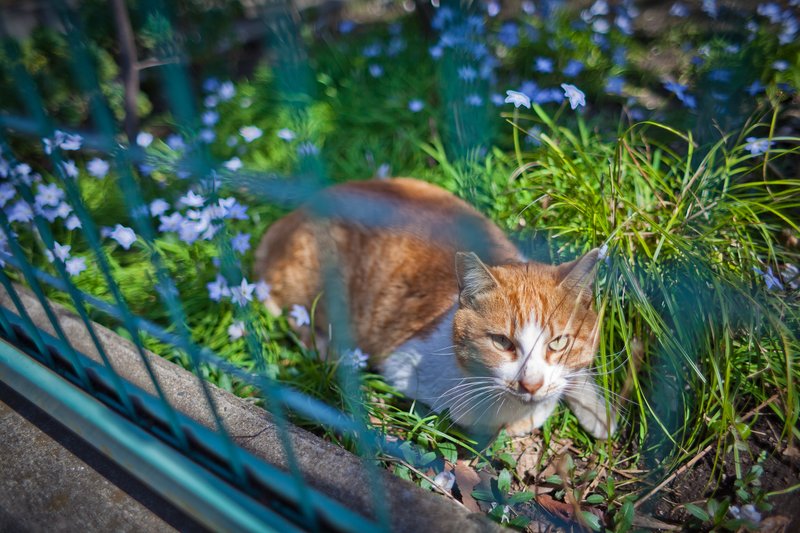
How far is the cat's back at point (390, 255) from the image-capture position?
83.9 inches

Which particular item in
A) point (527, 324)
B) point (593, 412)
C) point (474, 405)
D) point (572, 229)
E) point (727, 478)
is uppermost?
point (572, 229)

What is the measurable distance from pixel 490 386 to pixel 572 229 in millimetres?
655

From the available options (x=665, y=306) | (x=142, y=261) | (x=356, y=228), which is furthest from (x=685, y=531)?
(x=142, y=261)

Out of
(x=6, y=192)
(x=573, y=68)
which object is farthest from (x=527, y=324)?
(x=6, y=192)

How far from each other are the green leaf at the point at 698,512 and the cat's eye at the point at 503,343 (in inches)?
25.2

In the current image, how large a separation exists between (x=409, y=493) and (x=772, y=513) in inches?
40.6

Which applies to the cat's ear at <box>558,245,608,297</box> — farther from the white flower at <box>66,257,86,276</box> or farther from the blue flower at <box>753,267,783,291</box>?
the white flower at <box>66,257,86,276</box>

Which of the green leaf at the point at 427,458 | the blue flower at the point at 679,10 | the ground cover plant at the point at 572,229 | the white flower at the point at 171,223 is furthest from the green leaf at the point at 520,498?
the blue flower at the point at 679,10

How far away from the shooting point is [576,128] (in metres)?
3.12

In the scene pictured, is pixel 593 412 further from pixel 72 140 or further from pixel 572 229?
pixel 72 140

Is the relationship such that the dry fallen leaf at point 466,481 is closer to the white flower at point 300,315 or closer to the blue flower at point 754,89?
the white flower at point 300,315

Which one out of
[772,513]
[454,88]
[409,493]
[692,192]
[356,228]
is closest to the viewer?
[409,493]

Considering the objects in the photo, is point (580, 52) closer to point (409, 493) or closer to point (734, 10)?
point (734, 10)

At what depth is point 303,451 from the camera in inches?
63.7
